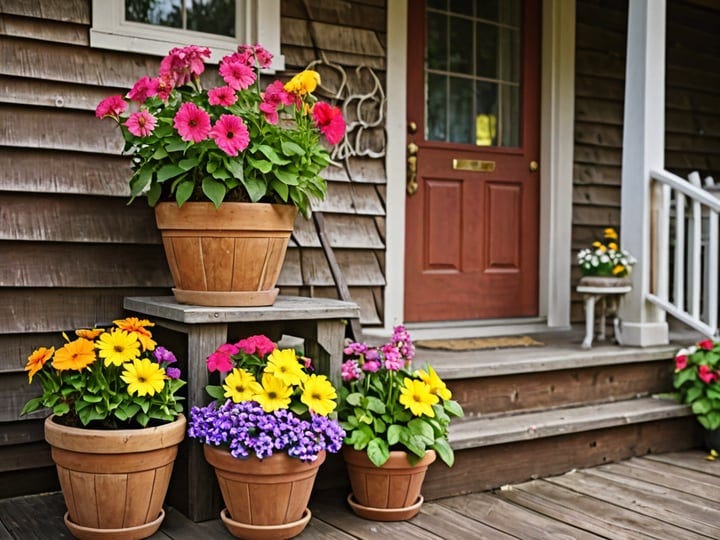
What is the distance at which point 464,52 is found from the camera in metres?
4.03

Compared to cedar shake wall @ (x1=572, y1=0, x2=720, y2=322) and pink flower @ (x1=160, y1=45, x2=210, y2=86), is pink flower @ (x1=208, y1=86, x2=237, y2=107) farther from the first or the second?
cedar shake wall @ (x1=572, y1=0, x2=720, y2=322)

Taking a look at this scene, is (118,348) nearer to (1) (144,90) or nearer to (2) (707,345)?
(1) (144,90)

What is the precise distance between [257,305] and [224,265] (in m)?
0.17

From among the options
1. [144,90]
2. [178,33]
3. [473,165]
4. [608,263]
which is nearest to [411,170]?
[473,165]

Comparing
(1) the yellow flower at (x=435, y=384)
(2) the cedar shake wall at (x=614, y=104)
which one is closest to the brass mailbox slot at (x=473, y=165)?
(2) the cedar shake wall at (x=614, y=104)

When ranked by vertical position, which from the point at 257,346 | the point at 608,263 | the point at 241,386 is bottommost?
the point at 241,386

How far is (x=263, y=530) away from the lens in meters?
2.33

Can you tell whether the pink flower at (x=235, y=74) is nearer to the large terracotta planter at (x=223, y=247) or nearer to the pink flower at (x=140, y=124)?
the pink flower at (x=140, y=124)

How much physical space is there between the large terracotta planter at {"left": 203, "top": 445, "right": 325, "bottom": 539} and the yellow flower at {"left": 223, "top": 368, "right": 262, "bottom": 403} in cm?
16

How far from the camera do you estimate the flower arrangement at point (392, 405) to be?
8.30 feet

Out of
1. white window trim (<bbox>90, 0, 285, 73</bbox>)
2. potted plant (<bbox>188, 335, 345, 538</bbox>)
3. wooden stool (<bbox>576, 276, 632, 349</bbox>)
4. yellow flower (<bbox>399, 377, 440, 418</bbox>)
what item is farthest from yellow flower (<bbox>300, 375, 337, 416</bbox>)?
wooden stool (<bbox>576, 276, 632, 349</bbox>)

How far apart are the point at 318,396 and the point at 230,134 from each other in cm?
80

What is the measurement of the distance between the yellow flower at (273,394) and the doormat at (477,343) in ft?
4.40

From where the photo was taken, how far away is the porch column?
361cm
